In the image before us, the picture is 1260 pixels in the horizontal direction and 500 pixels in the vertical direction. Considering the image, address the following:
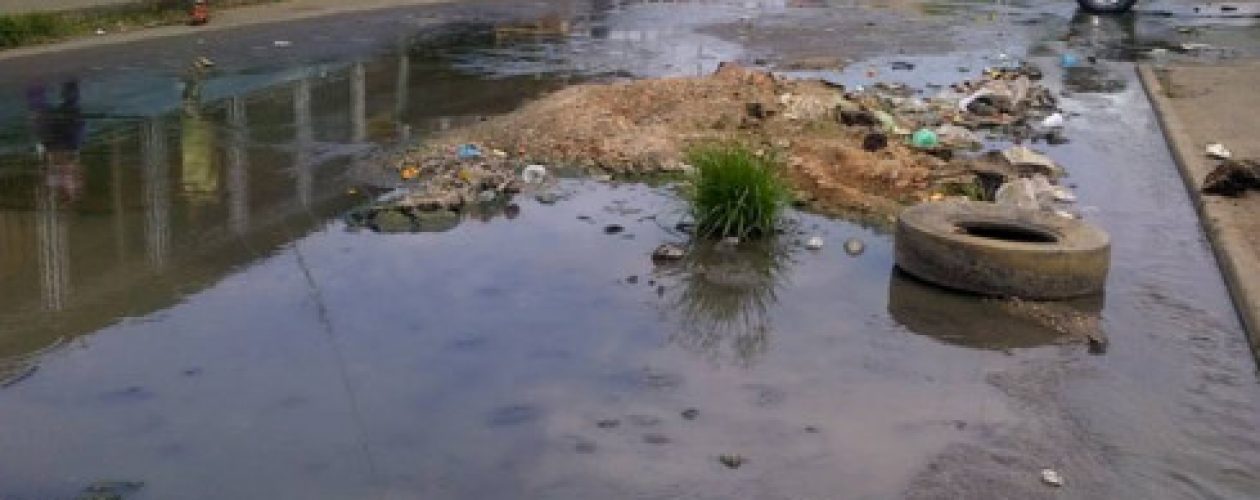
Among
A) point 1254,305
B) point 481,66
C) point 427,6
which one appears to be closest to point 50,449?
point 1254,305

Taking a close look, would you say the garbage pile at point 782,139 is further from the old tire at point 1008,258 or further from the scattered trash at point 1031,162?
the old tire at point 1008,258

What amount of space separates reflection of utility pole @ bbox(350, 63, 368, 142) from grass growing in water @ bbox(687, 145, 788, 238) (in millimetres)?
4318

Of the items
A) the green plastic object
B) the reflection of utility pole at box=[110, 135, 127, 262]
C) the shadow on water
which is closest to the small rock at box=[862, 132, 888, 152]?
the green plastic object

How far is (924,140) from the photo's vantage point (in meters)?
11.6

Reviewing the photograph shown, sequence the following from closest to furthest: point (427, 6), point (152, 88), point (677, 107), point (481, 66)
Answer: point (677, 107) < point (152, 88) < point (481, 66) < point (427, 6)

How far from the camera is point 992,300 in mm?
7754

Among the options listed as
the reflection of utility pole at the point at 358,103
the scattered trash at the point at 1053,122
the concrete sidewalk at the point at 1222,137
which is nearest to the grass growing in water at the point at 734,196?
the concrete sidewalk at the point at 1222,137

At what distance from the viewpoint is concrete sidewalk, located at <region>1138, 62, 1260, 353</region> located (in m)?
8.15

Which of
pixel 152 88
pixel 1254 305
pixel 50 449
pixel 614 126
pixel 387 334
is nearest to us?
pixel 50 449

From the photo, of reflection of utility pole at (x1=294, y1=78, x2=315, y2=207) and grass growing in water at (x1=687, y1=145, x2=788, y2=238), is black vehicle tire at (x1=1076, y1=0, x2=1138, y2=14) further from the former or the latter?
grass growing in water at (x1=687, y1=145, x2=788, y2=238)

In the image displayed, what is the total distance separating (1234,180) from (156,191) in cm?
769

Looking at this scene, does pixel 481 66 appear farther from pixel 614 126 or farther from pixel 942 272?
pixel 942 272

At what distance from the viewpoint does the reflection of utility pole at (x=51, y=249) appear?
7.57 meters

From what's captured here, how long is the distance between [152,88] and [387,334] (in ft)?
29.9
